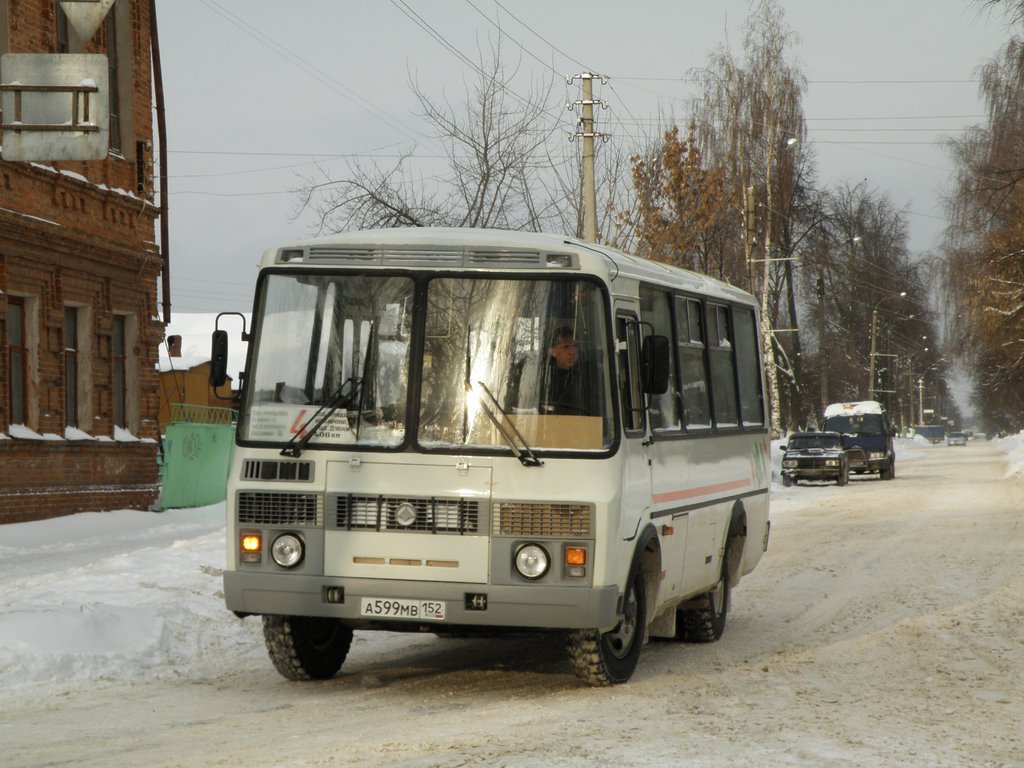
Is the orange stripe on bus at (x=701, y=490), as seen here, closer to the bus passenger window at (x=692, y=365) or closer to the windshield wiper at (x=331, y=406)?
the bus passenger window at (x=692, y=365)

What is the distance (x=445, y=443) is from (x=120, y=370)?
17972 mm

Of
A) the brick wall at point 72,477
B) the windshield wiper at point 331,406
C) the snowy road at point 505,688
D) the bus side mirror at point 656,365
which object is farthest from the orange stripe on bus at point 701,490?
the brick wall at point 72,477

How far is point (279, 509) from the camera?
8.86m

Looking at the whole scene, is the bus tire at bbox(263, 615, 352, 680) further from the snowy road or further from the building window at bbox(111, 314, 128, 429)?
the building window at bbox(111, 314, 128, 429)

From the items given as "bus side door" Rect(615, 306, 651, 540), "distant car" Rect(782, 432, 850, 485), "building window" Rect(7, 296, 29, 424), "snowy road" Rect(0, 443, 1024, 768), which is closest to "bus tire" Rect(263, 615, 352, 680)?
"snowy road" Rect(0, 443, 1024, 768)

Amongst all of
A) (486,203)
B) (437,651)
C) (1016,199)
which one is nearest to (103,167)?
(486,203)

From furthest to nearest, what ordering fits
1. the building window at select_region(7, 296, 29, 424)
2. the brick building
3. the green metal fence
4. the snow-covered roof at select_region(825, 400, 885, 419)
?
the snow-covered roof at select_region(825, 400, 885, 419) < the green metal fence < the building window at select_region(7, 296, 29, 424) < the brick building

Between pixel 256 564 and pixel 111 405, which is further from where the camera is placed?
pixel 111 405

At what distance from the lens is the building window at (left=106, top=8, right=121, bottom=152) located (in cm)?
2488

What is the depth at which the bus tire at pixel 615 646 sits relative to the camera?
8938mm

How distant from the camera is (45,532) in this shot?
21.1 metres

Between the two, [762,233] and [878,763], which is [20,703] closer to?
[878,763]

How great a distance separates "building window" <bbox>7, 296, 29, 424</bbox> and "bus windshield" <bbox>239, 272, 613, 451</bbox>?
552 inches

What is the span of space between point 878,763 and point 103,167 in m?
20.1
